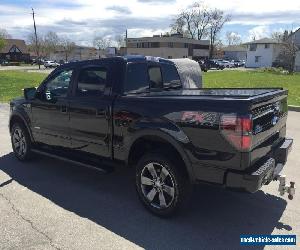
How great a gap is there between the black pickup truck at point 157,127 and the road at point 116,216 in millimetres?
354

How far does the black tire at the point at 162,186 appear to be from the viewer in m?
4.03

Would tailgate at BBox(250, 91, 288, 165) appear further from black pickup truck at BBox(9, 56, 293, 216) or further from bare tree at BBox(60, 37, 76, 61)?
bare tree at BBox(60, 37, 76, 61)

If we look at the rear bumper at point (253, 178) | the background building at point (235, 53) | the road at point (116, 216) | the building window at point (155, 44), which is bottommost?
the road at point (116, 216)

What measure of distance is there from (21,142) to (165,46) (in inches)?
2947

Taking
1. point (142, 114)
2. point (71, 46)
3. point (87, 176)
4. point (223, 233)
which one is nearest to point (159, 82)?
point (142, 114)

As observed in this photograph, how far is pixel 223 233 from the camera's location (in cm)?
391

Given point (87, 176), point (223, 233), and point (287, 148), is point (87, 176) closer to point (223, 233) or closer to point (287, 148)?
point (223, 233)

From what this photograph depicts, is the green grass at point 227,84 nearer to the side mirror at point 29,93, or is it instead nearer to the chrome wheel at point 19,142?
the chrome wheel at point 19,142

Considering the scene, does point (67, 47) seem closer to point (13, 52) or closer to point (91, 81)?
point (13, 52)

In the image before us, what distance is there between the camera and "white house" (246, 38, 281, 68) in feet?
227

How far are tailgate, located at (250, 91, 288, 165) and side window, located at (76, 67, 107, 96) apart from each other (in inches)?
84.2

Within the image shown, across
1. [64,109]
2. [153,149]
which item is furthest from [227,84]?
[153,149]

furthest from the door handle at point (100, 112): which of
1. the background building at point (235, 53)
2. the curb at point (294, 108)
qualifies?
the background building at point (235, 53)

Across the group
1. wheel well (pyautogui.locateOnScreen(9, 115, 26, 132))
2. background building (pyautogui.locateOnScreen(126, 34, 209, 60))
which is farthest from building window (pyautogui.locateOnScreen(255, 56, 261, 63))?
wheel well (pyautogui.locateOnScreen(9, 115, 26, 132))
